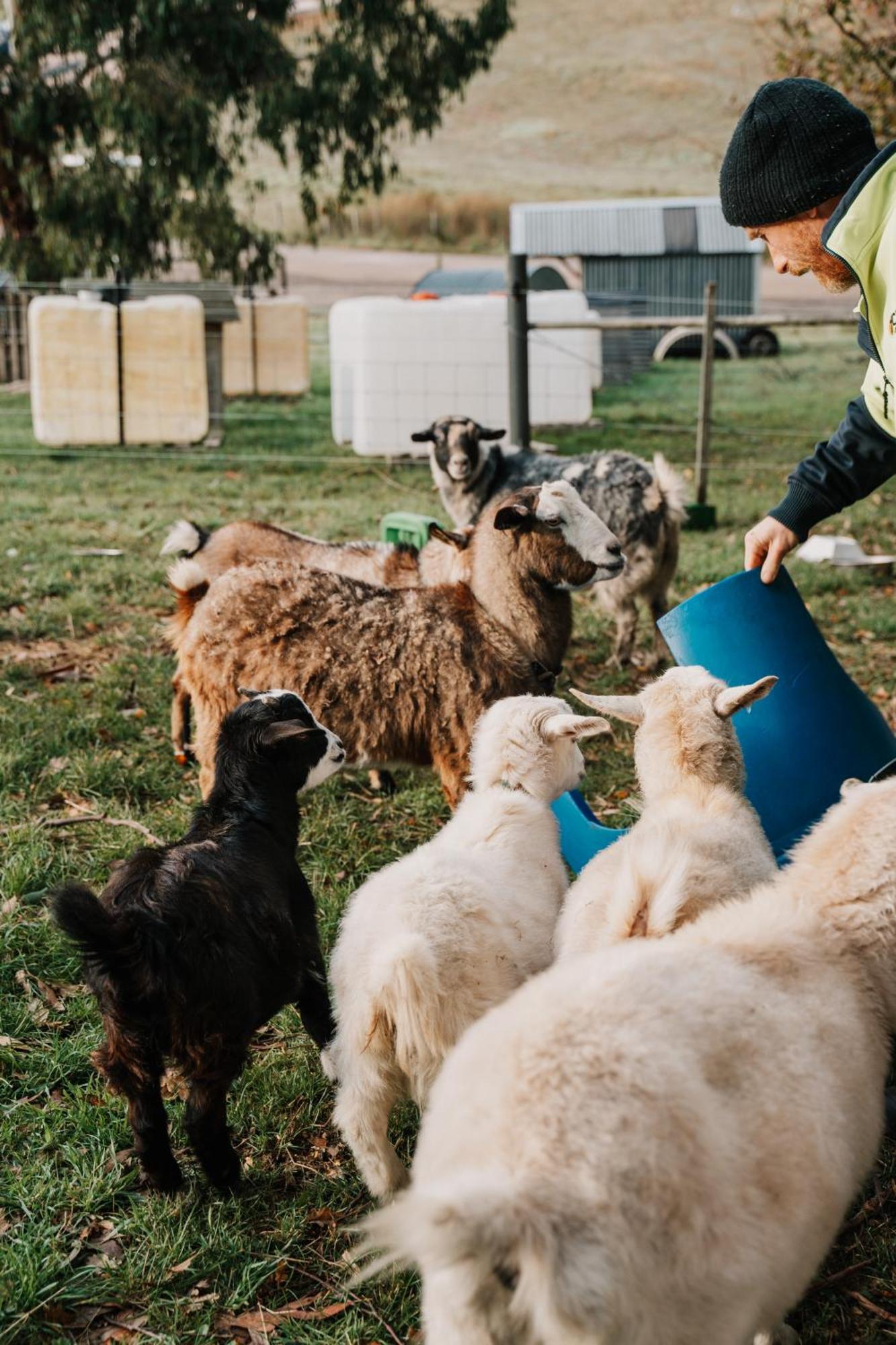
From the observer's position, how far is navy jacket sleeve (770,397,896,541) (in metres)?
3.53

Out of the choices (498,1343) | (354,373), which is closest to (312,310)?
(354,373)

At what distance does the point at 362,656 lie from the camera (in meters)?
4.78

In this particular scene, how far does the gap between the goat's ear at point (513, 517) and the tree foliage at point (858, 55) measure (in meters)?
8.62

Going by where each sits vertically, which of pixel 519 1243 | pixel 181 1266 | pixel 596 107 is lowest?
pixel 181 1266

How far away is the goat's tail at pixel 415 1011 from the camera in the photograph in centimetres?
278

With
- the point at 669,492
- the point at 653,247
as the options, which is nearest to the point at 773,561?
the point at 669,492

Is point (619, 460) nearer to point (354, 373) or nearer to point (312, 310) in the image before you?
point (354, 373)

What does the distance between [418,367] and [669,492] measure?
6956 millimetres

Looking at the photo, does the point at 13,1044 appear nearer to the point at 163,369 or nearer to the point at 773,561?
the point at 773,561

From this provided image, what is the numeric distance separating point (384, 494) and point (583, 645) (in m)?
4.77

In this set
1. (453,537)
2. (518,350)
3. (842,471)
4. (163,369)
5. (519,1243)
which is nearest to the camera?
(519,1243)

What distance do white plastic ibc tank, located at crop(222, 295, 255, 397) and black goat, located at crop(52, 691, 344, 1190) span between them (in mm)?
15576

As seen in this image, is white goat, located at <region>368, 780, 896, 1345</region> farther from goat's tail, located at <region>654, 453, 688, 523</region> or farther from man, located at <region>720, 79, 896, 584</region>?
goat's tail, located at <region>654, 453, 688, 523</region>

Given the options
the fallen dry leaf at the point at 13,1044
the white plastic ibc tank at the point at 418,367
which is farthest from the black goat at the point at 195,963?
the white plastic ibc tank at the point at 418,367
